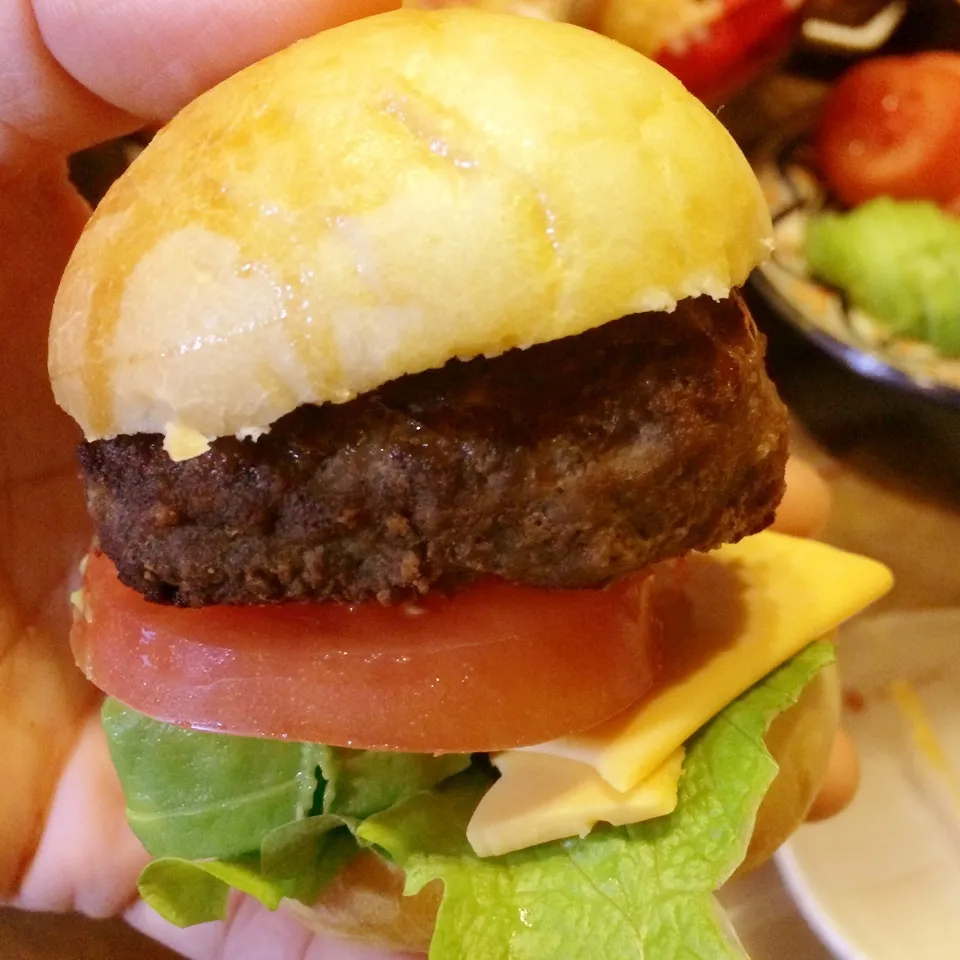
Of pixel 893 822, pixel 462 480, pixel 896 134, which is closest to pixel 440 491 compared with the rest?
pixel 462 480

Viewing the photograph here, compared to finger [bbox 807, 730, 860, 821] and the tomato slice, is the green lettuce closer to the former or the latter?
the tomato slice

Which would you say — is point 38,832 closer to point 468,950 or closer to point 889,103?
point 468,950

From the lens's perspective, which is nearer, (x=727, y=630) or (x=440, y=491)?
(x=440, y=491)

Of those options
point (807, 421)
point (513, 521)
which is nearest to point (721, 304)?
point (513, 521)

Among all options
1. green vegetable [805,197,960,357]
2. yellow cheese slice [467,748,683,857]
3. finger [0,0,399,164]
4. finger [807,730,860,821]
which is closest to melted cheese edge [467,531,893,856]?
yellow cheese slice [467,748,683,857]

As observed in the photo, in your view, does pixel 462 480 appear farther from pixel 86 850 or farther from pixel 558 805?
pixel 86 850

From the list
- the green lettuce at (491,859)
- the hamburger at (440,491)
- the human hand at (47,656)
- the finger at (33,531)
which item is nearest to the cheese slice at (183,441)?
the hamburger at (440,491)
